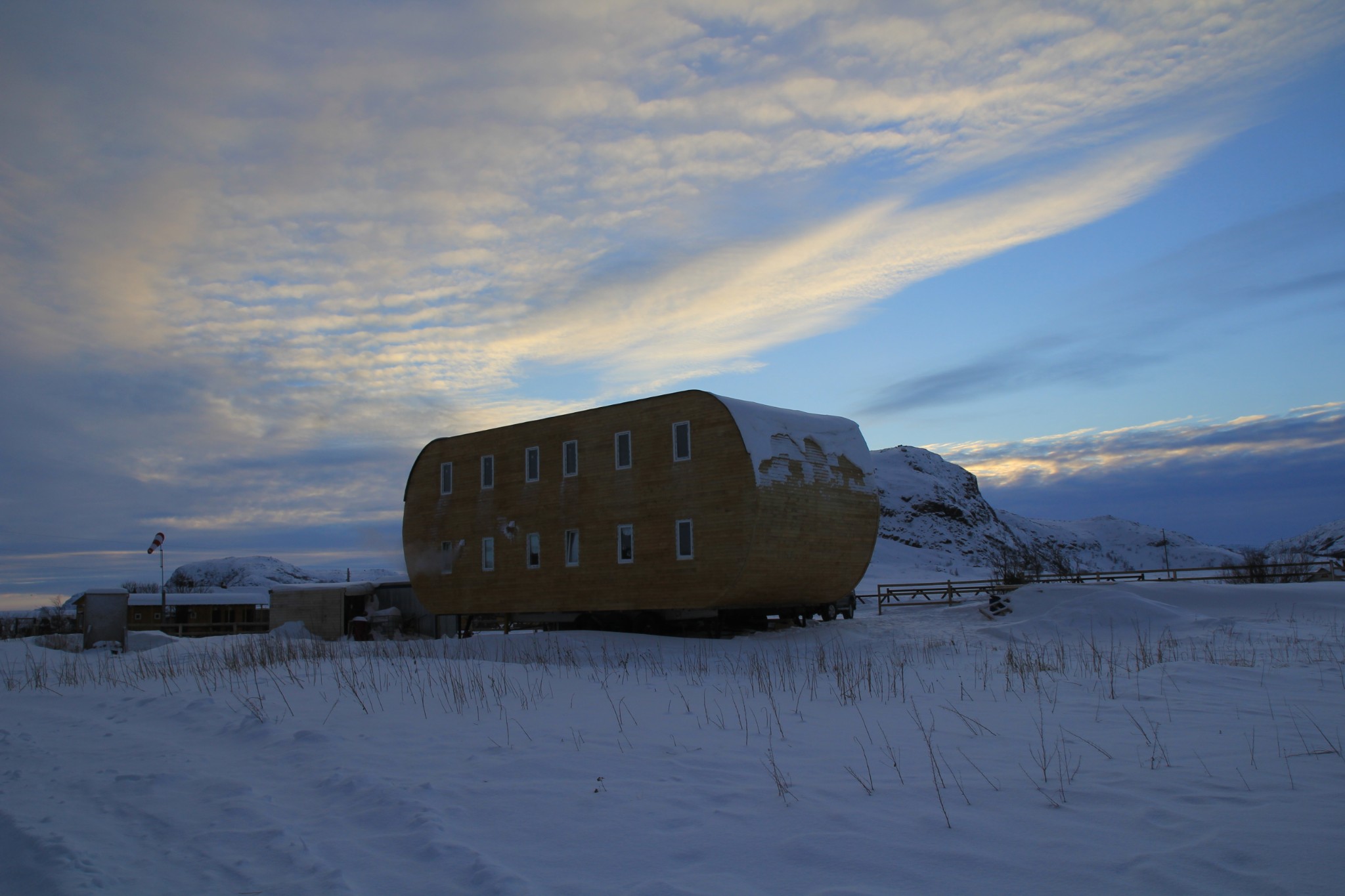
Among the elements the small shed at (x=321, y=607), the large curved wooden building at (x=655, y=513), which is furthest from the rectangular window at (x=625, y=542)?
the small shed at (x=321, y=607)

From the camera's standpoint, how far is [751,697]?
10.8m

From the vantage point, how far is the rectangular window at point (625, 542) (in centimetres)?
2686

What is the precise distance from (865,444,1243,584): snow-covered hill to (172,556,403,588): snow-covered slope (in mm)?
67048

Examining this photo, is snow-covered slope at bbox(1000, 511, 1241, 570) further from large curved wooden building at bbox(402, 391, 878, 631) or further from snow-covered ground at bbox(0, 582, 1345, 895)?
snow-covered ground at bbox(0, 582, 1345, 895)

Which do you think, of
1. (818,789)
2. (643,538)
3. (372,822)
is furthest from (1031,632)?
(372,822)

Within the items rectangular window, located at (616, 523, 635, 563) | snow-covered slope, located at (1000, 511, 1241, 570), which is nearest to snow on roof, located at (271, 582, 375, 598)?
rectangular window, located at (616, 523, 635, 563)

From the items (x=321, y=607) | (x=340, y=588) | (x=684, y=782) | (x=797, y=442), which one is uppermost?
(x=797, y=442)

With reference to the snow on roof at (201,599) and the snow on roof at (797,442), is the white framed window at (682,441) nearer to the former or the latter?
the snow on roof at (797,442)

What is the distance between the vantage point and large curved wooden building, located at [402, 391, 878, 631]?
25.0 metres

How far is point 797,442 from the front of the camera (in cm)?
2661

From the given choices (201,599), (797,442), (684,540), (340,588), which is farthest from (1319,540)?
(201,599)

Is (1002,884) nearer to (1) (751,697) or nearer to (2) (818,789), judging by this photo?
A: (2) (818,789)

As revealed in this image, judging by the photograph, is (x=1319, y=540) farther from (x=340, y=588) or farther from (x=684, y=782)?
(x=684, y=782)

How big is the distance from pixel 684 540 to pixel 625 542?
2301 mm
